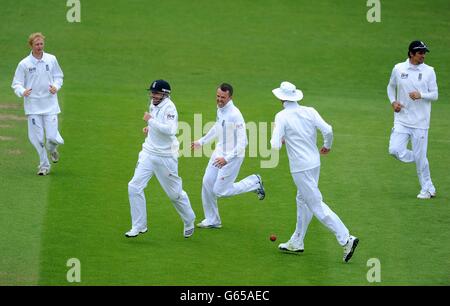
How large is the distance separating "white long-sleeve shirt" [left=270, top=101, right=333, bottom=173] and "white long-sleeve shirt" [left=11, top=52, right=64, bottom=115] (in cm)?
586

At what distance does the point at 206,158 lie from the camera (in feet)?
75.1

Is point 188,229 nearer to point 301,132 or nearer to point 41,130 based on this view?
point 301,132

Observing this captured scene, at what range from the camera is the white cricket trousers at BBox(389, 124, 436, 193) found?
1997 centimetres

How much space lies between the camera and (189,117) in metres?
25.4

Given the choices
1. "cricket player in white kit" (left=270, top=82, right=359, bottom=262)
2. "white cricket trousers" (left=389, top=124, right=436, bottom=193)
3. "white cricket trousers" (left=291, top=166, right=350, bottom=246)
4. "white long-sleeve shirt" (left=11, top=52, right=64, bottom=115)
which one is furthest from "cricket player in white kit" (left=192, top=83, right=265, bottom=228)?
"white long-sleeve shirt" (left=11, top=52, right=64, bottom=115)

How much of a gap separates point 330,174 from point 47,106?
18.8 ft

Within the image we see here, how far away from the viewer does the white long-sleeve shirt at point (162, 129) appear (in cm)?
1672

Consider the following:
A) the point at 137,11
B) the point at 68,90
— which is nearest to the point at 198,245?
the point at 68,90

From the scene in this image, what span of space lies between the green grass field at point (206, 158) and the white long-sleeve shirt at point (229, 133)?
1367 mm

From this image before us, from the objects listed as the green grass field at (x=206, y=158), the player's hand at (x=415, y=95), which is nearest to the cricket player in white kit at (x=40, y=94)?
the green grass field at (x=206, y=158)

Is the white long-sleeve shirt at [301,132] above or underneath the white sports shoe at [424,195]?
above

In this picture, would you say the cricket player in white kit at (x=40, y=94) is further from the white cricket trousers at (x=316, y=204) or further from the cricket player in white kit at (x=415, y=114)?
the cricket player in white kit at (x=415, y=114)

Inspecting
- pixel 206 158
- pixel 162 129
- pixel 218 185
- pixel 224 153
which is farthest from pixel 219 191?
pixel 206 158

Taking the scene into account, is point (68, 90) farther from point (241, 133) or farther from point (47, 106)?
point (241, 133)
